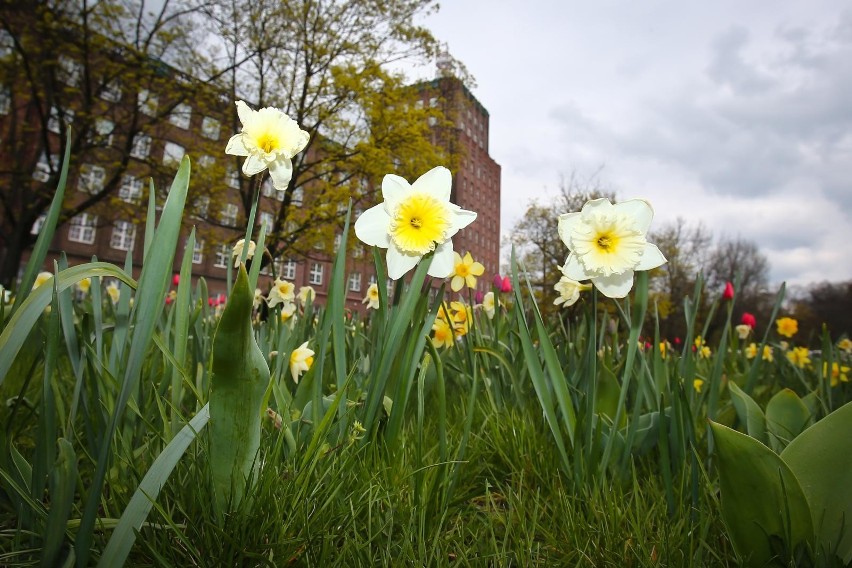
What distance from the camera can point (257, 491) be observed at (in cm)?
86

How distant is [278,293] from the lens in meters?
2.34

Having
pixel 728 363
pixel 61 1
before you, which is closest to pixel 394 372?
pixel 728 363

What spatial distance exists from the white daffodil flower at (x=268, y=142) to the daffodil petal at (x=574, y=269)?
0.62 metres

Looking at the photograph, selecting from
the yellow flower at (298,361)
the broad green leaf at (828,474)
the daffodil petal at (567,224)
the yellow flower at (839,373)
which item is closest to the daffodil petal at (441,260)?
the daffodil petal at (567,224)

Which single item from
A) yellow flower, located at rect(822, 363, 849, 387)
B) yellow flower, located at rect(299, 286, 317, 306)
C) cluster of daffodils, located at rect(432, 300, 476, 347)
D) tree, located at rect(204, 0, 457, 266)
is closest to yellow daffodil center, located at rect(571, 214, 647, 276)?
cluster of daffodils, located at rect(432, 300, 476, 347)

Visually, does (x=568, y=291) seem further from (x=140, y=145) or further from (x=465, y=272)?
(x=140, y=145)

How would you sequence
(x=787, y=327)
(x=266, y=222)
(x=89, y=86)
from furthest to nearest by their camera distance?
(x=89, y=86) → (x=787, y=327) → (x=266, y=222)

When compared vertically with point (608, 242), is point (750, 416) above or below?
below

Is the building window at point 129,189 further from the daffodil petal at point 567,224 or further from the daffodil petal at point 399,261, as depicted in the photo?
the daffodil petal at point 567,224

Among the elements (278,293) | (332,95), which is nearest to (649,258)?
(278,293)

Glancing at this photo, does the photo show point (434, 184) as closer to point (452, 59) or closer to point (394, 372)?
point (394, 372)

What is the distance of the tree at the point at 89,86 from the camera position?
10.0 metres

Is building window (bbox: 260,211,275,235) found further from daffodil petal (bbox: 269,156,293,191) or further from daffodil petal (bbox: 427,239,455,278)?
daffodil petal (bbox: 427,239,455,278)

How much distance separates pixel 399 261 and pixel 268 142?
0.38 meters
